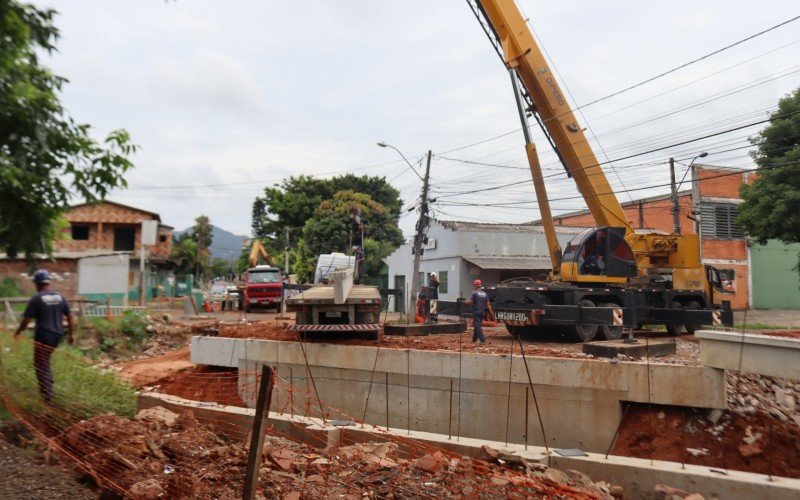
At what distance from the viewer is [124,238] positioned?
124 ft

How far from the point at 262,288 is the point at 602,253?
724 inches

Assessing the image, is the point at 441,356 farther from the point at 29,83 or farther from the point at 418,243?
the point at 418,243

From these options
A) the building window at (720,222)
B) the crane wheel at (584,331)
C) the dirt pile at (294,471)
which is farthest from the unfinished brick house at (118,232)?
the dirt pile at (294,471)

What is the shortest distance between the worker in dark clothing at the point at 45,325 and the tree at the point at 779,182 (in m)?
20.0

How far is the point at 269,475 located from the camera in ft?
17.4

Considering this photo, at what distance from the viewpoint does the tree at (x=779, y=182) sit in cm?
1952

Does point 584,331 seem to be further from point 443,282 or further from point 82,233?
point 82,233

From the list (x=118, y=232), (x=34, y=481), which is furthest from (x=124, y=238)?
(x=34, y=481)

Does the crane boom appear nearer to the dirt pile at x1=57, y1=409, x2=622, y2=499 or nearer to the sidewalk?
the dirt pile at x1=57, y1=409, x2=622, y2=499

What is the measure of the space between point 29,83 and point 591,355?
8.96 meters

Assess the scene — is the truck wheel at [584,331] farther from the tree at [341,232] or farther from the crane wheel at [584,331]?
the tree at [341,232]

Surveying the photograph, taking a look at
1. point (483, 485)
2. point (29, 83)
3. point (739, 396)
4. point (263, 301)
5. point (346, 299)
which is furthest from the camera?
point (263, 301)

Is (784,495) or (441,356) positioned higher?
(441,356)

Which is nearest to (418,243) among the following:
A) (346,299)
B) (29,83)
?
(346,299)
